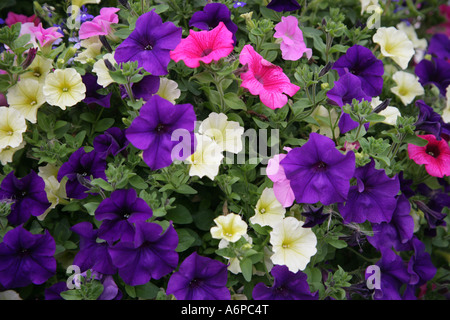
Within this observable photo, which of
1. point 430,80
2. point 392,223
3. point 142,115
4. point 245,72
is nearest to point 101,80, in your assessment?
point 142,115

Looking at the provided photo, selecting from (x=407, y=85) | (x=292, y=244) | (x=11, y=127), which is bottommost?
(x=292, y=244)

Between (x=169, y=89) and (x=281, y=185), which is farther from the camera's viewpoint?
(x=169, y=89)

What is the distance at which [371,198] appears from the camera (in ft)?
3.96

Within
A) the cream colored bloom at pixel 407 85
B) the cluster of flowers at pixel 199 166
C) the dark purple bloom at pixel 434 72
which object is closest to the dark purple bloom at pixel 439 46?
the dark purple bloom at pixel 434 72

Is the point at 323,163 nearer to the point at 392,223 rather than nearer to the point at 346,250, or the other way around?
the point at 392,223

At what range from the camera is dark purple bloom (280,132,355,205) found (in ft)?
3.68

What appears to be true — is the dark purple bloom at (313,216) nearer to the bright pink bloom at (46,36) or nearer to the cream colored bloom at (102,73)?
the cream colored bloom at (102,73)

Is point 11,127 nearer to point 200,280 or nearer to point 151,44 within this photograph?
point 151,44

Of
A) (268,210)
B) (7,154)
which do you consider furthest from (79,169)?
(268,210)

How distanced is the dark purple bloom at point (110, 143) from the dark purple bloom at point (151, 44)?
0.62ft

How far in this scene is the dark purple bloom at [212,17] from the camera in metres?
1.30

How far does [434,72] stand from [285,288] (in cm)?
102

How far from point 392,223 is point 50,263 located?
0.97m

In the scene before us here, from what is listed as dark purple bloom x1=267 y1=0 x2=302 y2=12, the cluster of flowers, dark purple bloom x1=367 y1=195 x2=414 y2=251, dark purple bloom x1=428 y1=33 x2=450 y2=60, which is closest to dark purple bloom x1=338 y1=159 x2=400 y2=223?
the cluster of flowers
